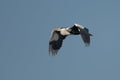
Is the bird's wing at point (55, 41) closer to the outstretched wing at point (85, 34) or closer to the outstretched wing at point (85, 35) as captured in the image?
the outstretched wing at point (85, 34)

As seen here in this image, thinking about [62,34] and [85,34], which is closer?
[85,34]

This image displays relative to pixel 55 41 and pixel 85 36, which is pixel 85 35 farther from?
pixel 55 41

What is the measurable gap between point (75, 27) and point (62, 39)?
2.87 metres

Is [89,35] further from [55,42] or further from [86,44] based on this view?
[55,42]

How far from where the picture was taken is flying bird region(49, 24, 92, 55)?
31.7 meters

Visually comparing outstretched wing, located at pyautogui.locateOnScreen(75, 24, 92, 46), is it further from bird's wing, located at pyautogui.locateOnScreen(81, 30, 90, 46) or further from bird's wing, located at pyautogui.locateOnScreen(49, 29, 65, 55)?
bird's wing, located at pyautogui.locateOnScreen(49, 29, 65, 55)

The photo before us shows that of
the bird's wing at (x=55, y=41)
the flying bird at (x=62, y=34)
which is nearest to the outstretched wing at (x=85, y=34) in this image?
the flying bird at (x=62, y=34)

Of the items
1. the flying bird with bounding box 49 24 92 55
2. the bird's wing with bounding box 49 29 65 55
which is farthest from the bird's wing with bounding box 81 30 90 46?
the bird's wing with bounding box 49 29 65 55

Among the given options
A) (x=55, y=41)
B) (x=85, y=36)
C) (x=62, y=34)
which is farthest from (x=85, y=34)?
(x=55, y=41)

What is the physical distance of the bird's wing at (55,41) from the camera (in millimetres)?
35531

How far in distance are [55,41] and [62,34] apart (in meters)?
1.20

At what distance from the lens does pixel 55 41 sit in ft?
117

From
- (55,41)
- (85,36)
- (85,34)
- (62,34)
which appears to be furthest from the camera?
(55,41)

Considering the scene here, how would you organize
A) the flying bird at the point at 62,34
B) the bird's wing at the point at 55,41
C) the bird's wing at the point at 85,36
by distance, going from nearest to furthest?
the bird's wing at the point at 85,36
the flying bird at the point at 62,34
the bird's wing at the point at 55,41
